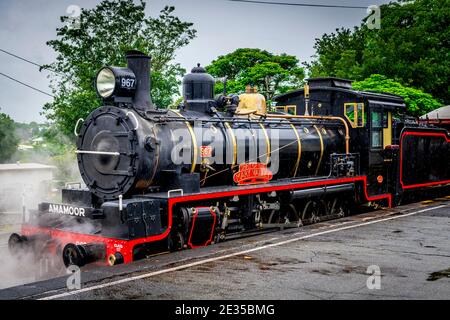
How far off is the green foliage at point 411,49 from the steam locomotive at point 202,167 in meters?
19.4

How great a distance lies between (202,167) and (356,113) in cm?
586

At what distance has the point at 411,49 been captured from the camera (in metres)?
33.4

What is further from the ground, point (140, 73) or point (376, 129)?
point (140, 73)

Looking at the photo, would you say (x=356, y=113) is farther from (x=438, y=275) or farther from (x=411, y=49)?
(x=411, y=49)

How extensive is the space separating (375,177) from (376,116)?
1.71m

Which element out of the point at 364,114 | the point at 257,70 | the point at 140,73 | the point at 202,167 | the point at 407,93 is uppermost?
the point at 257,70

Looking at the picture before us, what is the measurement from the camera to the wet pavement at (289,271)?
21.0 feet

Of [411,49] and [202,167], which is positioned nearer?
[202,167]

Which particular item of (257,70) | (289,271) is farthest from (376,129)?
(257,70)

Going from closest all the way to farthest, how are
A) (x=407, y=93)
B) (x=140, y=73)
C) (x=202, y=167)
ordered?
(x=140, y=73) → (x=202, y=167) → (x=407, y=93)

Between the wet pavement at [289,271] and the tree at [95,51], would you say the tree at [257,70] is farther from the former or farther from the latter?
the wet pavement at [289,271]

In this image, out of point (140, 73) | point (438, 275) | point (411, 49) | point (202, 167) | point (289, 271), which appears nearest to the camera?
point (438, 275)
